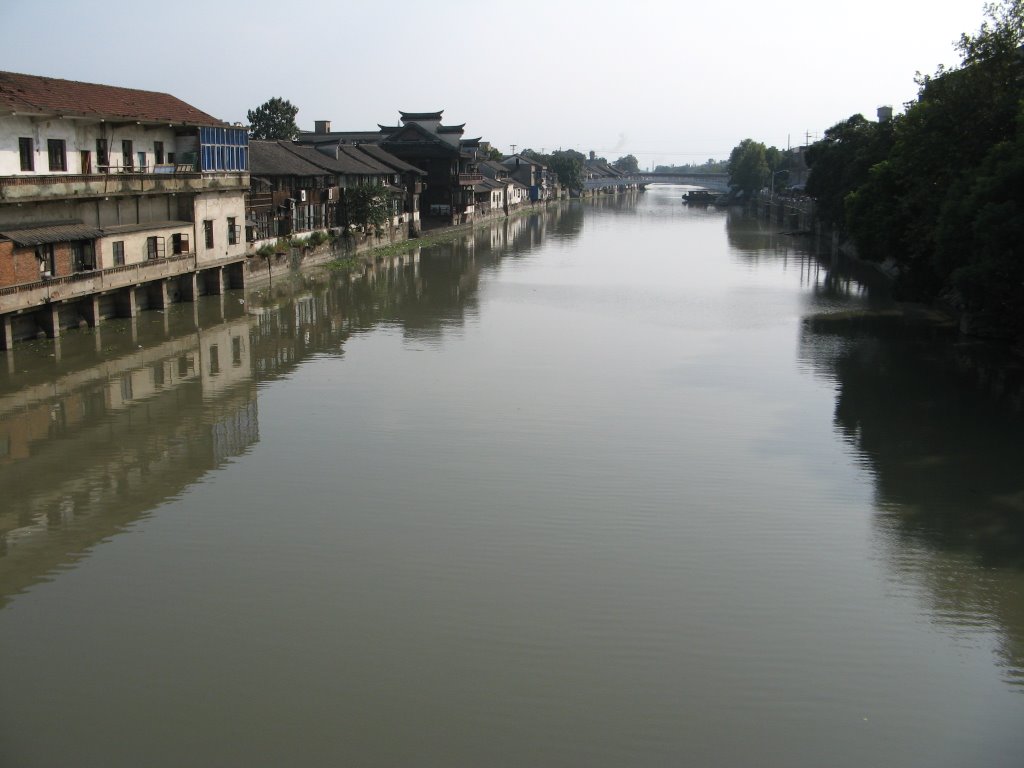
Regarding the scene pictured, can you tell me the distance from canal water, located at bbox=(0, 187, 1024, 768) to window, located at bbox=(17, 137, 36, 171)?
17.2 feet

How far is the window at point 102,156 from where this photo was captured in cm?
3111

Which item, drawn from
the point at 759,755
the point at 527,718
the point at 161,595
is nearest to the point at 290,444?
the point at 161,595

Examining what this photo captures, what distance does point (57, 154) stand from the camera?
2914 cm

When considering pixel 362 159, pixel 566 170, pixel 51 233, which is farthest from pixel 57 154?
pixel 566 170

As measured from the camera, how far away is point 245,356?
91.1 feet

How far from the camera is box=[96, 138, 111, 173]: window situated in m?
31.1

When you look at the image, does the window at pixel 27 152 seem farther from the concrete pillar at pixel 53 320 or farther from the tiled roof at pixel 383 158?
the tiled roof at pixel 383 158

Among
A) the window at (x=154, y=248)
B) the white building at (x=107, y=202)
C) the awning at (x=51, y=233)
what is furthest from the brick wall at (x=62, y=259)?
the window at (x=154, y=248)

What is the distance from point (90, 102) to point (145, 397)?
13.3 metres

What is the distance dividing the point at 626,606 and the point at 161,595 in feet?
19.5

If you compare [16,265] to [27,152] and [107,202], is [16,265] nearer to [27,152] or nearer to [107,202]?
[27,152]

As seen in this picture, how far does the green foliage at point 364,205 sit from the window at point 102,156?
834 inches

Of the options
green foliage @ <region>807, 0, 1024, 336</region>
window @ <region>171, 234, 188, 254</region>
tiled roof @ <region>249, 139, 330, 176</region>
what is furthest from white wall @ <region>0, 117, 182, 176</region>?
green foliage @ <region>807, 0, 1024, 336</region>

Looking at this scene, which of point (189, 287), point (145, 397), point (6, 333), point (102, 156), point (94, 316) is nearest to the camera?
point (145, 397)
